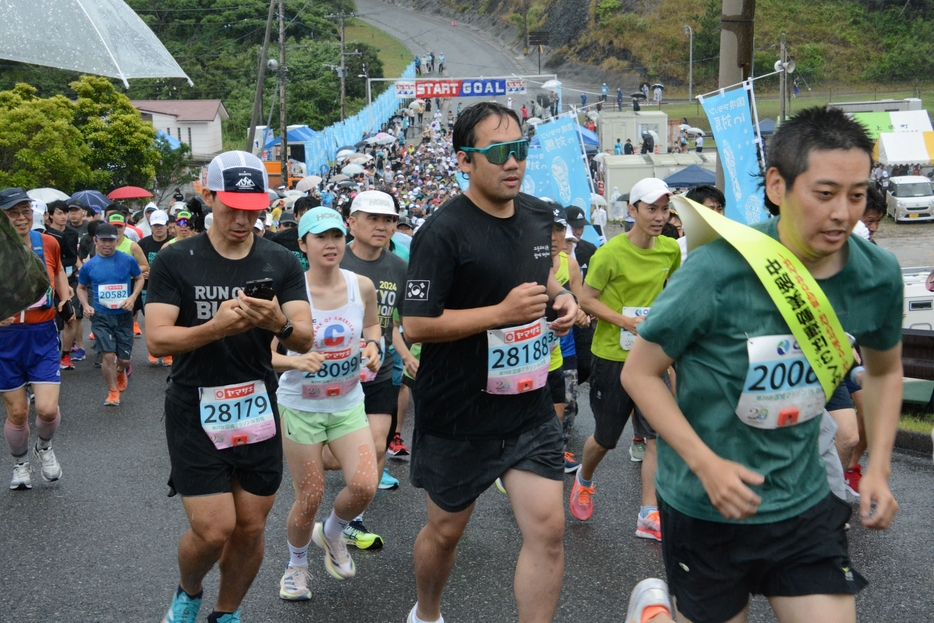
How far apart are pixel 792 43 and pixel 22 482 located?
81.9 meters

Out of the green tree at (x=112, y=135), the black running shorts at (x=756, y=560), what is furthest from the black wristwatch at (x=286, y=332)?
the green tree at (x=112, y=135)

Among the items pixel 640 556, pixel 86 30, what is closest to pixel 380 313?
pixel 640 556

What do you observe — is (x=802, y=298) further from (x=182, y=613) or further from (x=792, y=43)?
(x=792, y=43)

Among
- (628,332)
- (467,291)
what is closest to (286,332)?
(467,291)

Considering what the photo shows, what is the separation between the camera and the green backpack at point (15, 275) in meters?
2.85

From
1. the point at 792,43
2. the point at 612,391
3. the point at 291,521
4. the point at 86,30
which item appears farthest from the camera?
the point at 792,43

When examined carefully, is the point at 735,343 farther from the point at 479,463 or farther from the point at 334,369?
the point at 334,369

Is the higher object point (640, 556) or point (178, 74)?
point (178, 74)

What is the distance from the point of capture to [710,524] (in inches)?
115

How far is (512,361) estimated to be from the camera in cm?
402

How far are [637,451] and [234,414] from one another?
14.6 feet

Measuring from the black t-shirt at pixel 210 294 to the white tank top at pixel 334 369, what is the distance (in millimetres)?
830

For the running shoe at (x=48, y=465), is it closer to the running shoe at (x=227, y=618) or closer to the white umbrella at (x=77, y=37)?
the running shoe at (x=227, y=618)

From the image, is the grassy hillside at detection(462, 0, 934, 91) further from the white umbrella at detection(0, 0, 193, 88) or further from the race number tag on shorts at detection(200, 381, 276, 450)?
the white umbrella at detection(0, 0, 193, 88)
